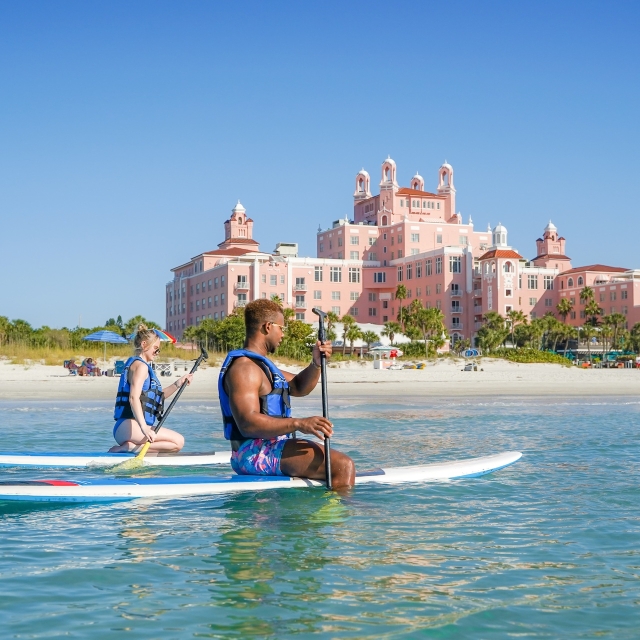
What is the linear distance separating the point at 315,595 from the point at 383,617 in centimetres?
51

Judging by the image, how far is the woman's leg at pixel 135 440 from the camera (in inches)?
360

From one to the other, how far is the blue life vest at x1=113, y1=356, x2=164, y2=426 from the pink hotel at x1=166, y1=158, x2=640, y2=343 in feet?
→ 259

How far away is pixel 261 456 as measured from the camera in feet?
21.9

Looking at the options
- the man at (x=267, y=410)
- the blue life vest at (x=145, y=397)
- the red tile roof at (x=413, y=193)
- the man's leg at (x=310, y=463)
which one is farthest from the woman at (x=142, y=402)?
the red tile roof at (x=413, y=193)

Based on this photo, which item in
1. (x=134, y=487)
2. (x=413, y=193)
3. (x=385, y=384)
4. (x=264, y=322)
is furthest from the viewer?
(x=413, y=193)

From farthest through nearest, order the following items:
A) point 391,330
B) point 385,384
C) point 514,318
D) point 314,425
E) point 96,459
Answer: point 514,318 < point 391,330 < point 385,384 < point 96,459 < point 314,425

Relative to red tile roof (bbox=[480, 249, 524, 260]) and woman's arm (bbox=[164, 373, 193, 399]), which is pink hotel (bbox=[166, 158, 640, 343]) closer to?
red tile roof (bbox=[480, 249, 524, 260])

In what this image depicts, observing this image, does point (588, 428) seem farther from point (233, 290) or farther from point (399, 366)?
point (233, 290)

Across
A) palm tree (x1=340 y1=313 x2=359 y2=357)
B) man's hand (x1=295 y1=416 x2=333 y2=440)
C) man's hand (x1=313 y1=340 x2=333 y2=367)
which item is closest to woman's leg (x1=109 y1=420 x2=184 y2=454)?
man's hand (x1=313 y1=340 x2=333 y2=367)

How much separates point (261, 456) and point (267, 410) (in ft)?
1.99

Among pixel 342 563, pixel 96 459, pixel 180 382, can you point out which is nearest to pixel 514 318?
pixel 180 382

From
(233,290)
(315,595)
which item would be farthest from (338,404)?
(233,290)

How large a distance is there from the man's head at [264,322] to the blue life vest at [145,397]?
283cm

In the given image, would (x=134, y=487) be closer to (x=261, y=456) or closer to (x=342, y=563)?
(x=261, y=456)
